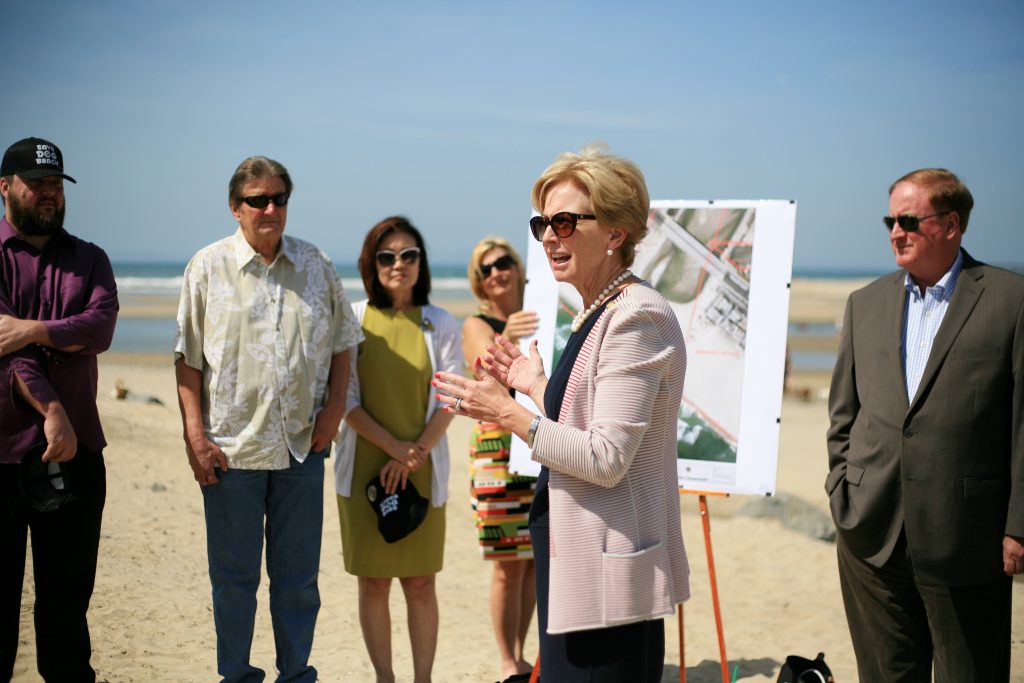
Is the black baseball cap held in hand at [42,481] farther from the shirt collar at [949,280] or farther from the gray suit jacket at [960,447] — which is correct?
the shirt collar at [949,280]

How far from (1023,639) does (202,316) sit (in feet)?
16.0

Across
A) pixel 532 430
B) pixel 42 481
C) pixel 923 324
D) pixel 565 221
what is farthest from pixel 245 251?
pixel 923 324

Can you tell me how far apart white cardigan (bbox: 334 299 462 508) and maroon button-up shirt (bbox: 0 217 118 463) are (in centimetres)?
107

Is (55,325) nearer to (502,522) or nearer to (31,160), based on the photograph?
(31,160)

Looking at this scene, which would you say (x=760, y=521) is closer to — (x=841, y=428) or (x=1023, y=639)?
(x=1023, y=639)

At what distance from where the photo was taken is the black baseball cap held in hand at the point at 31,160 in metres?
3.49

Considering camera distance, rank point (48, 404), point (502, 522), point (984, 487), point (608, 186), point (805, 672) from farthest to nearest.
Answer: point (502, 522) < point (805, 672) < point (48, 404) < point (984, 487) < point (608, 186)

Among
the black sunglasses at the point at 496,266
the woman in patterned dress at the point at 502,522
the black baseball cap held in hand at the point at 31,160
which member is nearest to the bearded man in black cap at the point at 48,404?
the black baseball cap held in hand at the point at 31,160

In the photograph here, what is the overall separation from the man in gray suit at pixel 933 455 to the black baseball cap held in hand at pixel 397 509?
1.81 metres

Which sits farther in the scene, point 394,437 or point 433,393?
point 433,393

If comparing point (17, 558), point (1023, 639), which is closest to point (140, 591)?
point (17, 558)

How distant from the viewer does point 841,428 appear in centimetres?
357

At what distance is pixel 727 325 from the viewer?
3893 mm

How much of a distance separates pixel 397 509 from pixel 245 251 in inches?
52.6
